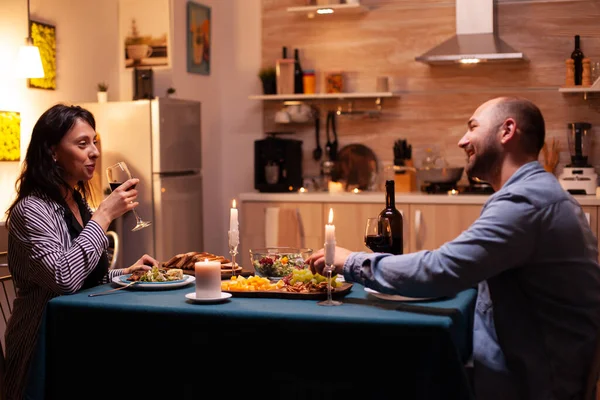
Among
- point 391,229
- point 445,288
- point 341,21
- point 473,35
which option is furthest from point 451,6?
point 445,288

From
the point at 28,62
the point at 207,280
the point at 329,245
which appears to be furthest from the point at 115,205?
the point at 28,62

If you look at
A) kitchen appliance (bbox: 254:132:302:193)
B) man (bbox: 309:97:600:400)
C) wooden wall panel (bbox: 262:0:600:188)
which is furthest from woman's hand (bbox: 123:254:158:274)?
wooden wall panel (bbox: 262:0:600:188)

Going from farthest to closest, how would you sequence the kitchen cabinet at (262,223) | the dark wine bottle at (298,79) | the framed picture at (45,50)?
the dark wine bottle at (298,79) → the kitchen cabinet at (262,223) → the framed picture at (45,50)

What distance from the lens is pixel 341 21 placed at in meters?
6.00

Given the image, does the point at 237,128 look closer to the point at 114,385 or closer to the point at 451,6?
the point at 451,6

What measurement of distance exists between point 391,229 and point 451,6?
3701mm

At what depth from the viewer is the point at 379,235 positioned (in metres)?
2.34

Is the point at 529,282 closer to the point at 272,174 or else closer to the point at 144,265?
the point at 144,265

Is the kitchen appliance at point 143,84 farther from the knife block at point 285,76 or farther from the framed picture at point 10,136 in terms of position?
the knife block at point 285,76

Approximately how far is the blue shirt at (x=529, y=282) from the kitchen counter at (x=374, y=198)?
302cm

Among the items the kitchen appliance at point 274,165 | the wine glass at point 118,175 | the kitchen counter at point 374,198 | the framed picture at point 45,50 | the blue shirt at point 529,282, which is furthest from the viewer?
the kitchen appliance at point 274,165

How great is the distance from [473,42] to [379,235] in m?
3.44

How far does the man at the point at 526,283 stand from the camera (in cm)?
197

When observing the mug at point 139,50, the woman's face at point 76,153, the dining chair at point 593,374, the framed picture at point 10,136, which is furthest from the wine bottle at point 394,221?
the mug at point 139,50
